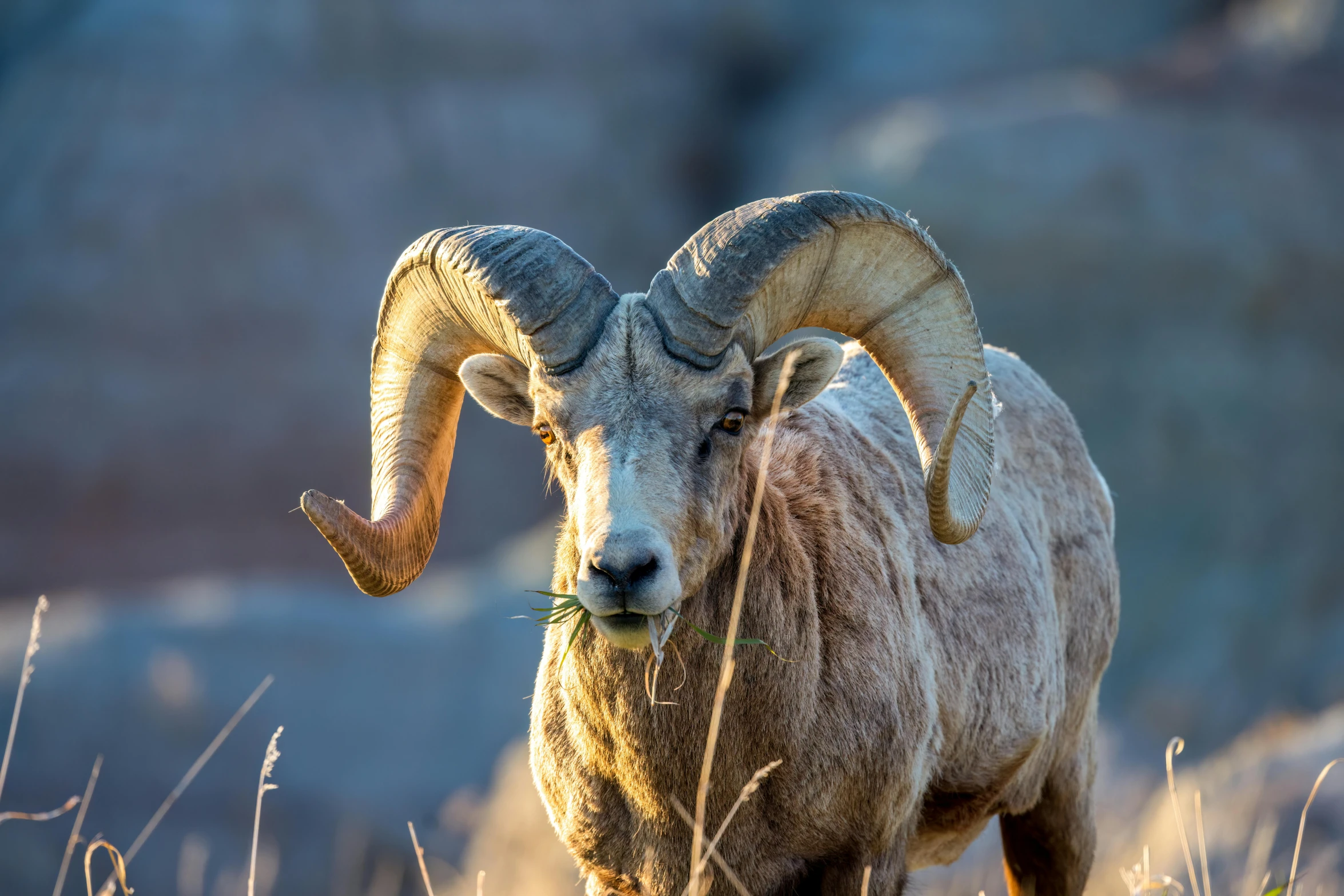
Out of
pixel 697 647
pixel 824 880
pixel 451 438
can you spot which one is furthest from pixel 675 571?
pixel 451 438

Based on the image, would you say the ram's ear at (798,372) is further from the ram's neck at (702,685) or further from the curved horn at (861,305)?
the ram's neck at (702,685)

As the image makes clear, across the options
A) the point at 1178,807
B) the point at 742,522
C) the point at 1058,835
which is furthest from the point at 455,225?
the point at 742,522

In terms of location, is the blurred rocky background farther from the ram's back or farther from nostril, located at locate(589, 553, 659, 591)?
nostril, located at locate(589, 553, 659, 591)

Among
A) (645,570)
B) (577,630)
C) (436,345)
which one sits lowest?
(577,630)

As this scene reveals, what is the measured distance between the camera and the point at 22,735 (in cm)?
1923

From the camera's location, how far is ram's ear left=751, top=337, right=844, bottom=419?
483 centimetres

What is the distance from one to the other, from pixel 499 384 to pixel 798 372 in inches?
43.7

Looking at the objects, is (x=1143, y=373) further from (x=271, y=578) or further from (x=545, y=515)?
(x=271, y=578)

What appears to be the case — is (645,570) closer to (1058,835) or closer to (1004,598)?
(1004,598)

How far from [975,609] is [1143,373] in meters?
16.2

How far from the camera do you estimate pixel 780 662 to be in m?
4.67

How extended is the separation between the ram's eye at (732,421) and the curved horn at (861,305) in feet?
0.64

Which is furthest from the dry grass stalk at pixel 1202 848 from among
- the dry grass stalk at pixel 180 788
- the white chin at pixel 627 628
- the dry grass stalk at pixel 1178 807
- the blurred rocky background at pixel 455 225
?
the blurred rocky background at pixel 455 225

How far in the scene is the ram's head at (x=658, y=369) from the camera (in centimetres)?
425
